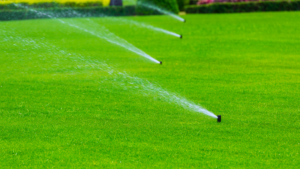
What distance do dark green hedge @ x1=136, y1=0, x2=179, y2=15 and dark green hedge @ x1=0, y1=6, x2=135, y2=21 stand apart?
490 mm

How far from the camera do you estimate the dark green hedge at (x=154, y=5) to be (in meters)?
24.9

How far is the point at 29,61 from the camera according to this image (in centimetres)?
1242

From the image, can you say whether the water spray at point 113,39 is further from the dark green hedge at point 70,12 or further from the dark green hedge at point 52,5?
the dark green hedge at point 52,5

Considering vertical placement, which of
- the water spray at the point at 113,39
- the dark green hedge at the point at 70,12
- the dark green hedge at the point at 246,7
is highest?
the dark green hedge at the point at 246,7

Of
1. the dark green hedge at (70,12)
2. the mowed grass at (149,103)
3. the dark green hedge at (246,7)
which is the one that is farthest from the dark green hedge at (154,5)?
the mowed grass at (149,103)

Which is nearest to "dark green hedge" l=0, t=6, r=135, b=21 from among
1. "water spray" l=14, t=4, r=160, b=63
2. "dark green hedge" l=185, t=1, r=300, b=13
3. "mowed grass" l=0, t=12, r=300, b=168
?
"water spray" l=14, t=4, r=160, b=63

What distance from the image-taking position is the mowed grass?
19.7 feet

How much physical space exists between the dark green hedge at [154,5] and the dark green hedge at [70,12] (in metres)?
0.49

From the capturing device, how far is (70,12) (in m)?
24.1

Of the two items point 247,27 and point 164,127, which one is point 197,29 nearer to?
point 247,27

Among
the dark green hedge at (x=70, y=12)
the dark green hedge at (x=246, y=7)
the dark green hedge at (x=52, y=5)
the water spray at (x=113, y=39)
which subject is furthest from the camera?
the dark green hedge at (x=246, y=7)

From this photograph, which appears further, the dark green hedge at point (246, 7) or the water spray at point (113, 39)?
the dark green hedge at point (246, 7)

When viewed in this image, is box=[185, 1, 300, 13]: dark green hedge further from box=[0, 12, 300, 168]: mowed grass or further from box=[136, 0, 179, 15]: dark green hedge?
box=[0, 12, 300, 168]: mowed grass

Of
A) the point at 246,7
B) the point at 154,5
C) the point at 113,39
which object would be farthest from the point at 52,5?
the point at 246,7
